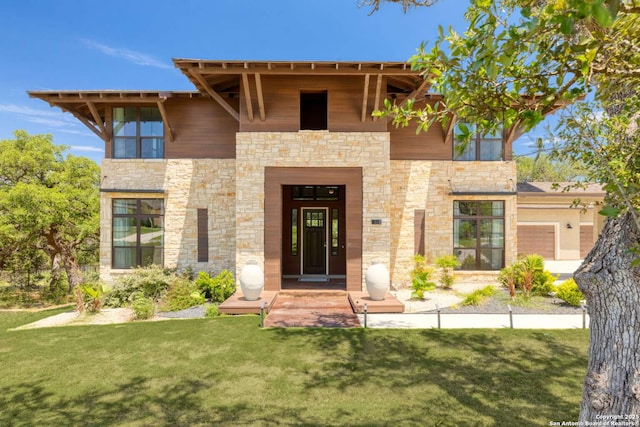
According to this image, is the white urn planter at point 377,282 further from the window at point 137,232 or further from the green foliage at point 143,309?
the window at point 137,232

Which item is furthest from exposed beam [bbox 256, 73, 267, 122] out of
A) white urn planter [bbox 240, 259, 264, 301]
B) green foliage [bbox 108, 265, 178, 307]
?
green foliage [bbox 108, 265, 178, 307]

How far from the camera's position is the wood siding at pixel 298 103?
9273 mm

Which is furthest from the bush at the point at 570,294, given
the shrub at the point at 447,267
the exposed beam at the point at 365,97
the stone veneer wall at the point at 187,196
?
the stone veneer wall at the point at 187,196

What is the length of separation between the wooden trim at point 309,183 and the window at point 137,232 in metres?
4.29

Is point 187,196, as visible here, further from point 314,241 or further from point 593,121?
point 593,121

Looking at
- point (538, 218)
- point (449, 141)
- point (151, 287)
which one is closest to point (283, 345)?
point (151, 287)

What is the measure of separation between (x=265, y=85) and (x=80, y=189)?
759 cm

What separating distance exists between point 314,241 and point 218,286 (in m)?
4.31

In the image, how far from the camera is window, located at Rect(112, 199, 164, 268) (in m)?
10.7

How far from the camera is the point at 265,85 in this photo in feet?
30.6

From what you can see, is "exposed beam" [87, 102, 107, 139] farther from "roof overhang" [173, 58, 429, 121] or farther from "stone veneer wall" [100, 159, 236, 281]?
"roof overhang" [173, 58, 429, 121]

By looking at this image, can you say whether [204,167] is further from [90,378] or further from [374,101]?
[90,378]

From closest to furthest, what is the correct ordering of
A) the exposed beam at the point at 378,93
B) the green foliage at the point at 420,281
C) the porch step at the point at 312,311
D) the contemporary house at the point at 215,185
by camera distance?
the porch step at the point at 312,311, the exposed beam at the point at 378,93, the green foliage at the point at 420,281, the contemporary house at the point at 215,185

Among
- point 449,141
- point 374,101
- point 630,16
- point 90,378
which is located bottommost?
point 90,378
